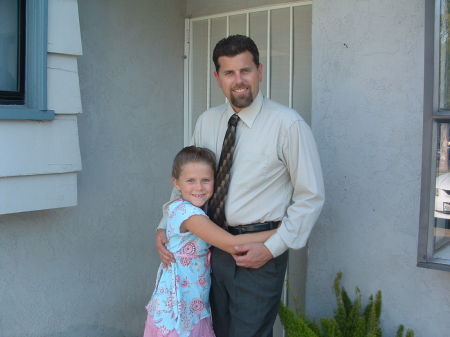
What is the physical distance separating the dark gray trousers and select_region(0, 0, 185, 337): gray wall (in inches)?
44.0

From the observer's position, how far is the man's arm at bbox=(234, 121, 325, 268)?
2.26 metres

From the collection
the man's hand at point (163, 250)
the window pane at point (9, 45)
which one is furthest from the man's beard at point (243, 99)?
the window pane at point (9, 45)

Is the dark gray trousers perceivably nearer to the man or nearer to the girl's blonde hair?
the man

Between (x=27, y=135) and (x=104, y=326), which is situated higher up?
(x=27, y=135)

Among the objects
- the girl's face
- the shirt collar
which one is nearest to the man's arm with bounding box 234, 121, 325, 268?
the shirt collar

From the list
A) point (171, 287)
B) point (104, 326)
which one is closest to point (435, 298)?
point (171, 287)

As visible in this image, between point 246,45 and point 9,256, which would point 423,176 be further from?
point 9,256

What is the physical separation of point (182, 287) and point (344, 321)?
2.88ft

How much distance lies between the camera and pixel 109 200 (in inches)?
133

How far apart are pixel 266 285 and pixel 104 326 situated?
151 cm

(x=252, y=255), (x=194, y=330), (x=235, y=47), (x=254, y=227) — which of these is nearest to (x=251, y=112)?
(x=235, y=47)

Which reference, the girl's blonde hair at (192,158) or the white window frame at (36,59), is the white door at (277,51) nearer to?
the girl's blonde hair at (192,158)

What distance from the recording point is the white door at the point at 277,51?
135 inches

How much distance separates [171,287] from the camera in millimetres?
2391
